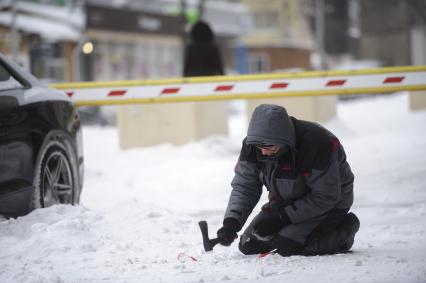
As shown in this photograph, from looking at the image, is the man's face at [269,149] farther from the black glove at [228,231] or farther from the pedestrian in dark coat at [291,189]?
the black glove at [228,231]

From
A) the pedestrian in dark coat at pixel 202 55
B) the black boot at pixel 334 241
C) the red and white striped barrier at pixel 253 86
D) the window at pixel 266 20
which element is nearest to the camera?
the black boot at pixel 334 241

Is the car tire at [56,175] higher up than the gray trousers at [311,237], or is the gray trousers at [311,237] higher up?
the car tire at [56,175]

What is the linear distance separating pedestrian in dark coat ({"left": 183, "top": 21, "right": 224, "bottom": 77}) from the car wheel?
5.52 metres

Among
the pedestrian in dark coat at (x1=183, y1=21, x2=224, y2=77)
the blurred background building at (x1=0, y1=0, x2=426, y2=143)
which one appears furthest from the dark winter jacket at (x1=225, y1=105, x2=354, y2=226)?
the pedestrian in dark coat at (x1=183, y1=21, x2=224, y2=77)

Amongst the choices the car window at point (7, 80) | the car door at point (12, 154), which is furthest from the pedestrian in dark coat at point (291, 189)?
the car window at point (7, 80)

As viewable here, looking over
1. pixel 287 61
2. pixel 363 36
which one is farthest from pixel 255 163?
pixel 363 36

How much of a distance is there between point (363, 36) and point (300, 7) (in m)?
8.71

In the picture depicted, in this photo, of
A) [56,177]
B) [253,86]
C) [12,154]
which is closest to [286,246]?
[12,154]

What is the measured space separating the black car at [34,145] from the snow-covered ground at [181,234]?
20 cm

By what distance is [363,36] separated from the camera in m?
61.3

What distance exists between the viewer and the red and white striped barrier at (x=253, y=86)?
7.43m

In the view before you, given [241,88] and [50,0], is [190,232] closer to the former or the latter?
[241,88]

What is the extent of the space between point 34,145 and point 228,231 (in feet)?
5.66

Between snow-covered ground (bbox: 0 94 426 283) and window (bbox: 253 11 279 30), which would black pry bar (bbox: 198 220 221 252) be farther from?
window (bbox: 253 11 279 30)
